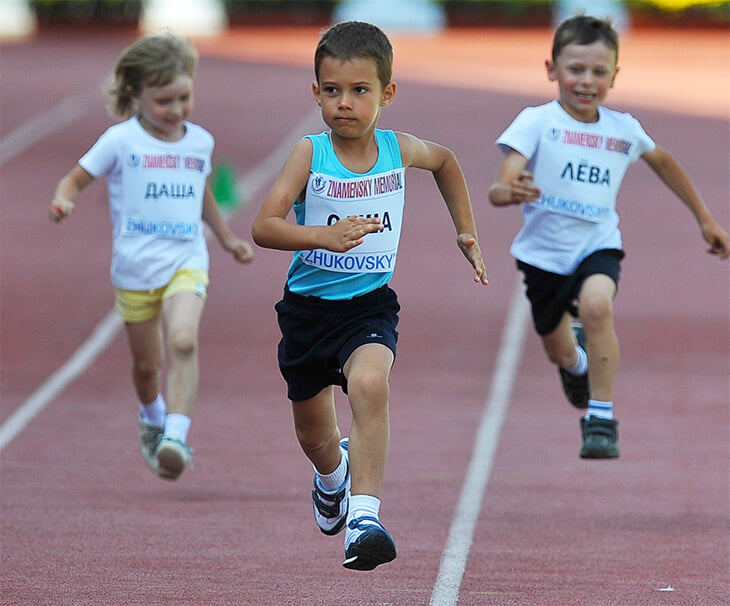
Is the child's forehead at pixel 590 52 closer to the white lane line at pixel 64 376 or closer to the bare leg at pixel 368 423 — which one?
the bare leg at pixel 368 423

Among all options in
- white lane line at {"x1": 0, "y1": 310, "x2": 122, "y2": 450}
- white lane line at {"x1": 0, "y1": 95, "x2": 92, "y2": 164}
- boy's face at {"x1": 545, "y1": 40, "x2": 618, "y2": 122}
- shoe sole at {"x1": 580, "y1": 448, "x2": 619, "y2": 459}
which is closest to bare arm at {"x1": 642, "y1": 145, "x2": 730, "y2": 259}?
boy's face at {"x1": 545, "y1": 40, "x2": 618, "y2": 122}

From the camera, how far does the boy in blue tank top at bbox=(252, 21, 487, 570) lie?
586cm

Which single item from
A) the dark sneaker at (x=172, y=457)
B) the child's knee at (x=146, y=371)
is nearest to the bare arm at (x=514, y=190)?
the dark sneaker at (x=172, y=457)

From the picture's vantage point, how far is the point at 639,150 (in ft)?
26.3

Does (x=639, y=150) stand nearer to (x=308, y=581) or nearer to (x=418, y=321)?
(x=308, y=581)

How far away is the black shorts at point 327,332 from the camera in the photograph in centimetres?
624

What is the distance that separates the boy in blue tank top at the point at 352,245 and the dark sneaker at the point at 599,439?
5.08 ft

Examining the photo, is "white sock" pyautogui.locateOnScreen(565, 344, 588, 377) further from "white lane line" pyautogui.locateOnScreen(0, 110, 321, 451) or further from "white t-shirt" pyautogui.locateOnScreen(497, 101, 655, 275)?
"white lane line" pyautogui.locateOnScreen(0, 110, 321, 451)

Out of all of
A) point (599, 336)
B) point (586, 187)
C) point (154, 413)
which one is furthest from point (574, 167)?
point (154, 413)

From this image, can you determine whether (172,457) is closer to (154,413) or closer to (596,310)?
(154,413)

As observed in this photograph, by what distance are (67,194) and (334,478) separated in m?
2.06

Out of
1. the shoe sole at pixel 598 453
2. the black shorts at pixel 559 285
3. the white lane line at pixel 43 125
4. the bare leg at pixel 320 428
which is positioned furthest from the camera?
the white lane line at pixel 43 125

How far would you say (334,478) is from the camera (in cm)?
691

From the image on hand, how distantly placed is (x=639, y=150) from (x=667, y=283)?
30.3 ft
